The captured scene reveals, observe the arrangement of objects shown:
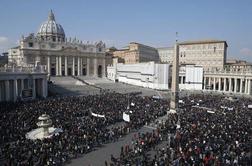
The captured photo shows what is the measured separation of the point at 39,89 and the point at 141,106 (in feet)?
63.0

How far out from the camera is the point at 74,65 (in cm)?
9519

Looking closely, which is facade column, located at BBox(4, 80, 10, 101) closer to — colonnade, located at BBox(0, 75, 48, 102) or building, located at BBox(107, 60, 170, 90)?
colonnade, located at BBox(0, 75, 48, 102)

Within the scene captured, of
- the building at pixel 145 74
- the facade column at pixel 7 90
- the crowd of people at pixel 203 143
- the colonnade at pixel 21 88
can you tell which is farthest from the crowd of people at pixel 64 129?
the building at pixel 145 74

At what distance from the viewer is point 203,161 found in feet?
55.0

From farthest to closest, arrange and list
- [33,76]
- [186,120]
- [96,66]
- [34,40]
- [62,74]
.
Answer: [96,66], [62,74], [34,40], [33,76], [186,120]

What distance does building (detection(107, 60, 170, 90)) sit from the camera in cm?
7062

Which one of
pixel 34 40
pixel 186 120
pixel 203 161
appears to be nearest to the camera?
pixel 203 161

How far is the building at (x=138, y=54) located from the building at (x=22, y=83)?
6249 cm

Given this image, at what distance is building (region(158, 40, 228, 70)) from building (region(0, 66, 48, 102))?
6093cm

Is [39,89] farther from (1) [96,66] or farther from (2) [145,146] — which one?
(1) [96,66]

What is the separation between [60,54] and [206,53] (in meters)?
47.0

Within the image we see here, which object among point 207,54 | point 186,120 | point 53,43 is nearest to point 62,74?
point 53,43

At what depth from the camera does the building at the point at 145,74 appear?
232 feet

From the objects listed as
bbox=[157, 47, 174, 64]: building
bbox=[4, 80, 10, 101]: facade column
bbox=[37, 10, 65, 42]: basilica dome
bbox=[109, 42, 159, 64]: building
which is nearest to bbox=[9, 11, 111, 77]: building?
bbox=[37, 10, 65, 42]: basilica dome
